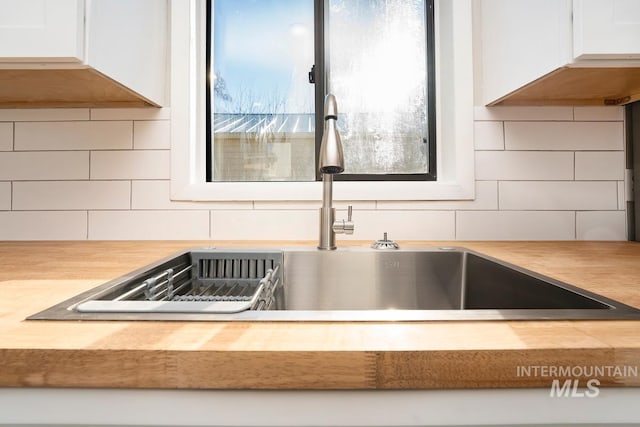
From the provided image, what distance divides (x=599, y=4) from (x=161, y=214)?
4.30ft

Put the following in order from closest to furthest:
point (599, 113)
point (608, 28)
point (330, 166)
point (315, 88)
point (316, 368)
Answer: point (316, 368)
point (608, 28)
point (330, 166)
point (599, 113)
point (315, 88)

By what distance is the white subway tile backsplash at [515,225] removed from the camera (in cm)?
122

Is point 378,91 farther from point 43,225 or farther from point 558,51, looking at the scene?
point 43,225

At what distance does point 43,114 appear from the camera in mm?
1229

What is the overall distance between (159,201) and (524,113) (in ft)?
4.10

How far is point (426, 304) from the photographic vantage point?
37.8 inches

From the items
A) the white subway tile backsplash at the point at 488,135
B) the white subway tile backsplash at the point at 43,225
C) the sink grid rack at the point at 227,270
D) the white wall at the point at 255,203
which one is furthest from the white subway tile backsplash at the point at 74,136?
the white subway tile backsplash at the point at 488,135

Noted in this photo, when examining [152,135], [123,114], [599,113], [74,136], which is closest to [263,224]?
[152,135]

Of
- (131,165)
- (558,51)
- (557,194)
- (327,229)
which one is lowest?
(327,229)

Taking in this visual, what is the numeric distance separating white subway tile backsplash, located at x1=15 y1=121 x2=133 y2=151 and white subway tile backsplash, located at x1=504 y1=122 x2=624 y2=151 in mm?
1287

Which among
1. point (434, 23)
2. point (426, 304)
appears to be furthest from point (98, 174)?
point (434, 23)

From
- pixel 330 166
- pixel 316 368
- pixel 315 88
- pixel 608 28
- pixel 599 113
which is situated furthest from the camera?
pixel 315 88

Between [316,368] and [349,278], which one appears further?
[349,278]

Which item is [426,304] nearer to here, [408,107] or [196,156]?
[408,107]
